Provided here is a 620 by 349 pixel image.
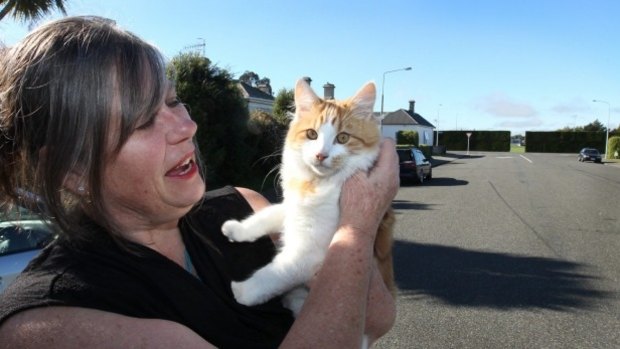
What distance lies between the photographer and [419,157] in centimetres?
1917

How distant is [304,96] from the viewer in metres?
2.53

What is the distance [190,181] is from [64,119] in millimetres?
408

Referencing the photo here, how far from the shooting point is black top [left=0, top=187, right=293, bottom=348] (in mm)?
1149

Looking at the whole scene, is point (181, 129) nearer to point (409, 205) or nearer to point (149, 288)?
point (149, 288)

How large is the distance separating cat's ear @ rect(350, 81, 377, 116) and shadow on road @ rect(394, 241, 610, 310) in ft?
10.8

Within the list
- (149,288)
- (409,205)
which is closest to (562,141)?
(409,205)

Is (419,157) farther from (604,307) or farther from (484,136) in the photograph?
(484,136)

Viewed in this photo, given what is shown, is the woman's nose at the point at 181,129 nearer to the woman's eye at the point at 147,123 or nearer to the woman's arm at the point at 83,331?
the woman's eye at the point at 147,123

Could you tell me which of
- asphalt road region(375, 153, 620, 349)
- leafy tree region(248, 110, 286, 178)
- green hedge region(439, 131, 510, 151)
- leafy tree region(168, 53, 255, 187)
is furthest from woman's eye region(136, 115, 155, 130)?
green hedge region(439, 131, 510, 151)

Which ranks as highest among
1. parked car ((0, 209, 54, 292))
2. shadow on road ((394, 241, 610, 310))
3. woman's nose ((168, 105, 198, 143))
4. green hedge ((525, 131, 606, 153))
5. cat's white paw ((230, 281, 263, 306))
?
green hedge ((525, 131, 606, 153))

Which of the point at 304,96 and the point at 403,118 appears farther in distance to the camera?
the point at 403,118

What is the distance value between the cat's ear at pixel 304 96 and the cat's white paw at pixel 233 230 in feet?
2.99

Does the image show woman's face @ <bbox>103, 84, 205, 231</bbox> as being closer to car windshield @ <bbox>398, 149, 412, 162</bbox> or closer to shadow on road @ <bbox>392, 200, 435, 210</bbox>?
shadow on road @ <bbox>392, 200, 435, 210</bbox>

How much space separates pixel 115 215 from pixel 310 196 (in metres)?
0.83
